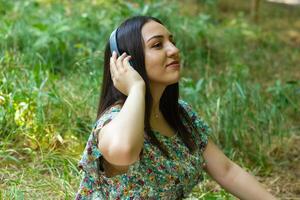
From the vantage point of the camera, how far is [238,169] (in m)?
2.16

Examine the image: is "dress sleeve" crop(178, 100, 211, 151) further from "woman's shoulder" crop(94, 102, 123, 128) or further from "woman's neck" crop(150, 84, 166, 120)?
"woman's shoulder" crop(94, 102, 123, 128)

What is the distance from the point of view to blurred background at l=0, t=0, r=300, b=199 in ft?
9.78

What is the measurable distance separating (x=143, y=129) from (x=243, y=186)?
59cm

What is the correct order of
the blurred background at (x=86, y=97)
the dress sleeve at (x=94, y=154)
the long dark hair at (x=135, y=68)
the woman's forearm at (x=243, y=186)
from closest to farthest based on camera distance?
the dress sleeve at (x=94, y=154) < the long dark hair at (x=135, y=68) < the woman's forearm at (x=243, y=186) < the blurred background at (x=86, y=97)

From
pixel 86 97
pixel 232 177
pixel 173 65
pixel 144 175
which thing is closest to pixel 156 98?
pixel 173 65

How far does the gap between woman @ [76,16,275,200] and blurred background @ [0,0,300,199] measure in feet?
→ 2.11

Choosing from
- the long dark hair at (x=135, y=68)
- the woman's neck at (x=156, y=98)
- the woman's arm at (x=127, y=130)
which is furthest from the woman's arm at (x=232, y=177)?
the woman's arm at (x=127, y=130)

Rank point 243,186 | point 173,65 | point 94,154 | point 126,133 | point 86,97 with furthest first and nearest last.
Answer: point 86,97
point 243,186
point 173,65
point 94,154
point 126,133

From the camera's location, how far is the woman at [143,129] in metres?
1.77

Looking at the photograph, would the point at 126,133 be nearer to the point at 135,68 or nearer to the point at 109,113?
the point at 109,113

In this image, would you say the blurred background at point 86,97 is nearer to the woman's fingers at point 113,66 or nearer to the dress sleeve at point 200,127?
the dress sleeve at point 200,127

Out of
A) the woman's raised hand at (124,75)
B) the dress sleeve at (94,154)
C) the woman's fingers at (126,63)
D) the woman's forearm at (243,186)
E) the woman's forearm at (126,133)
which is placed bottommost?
the woman's forearm at (243,186)

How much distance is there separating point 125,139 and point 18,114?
1.66m

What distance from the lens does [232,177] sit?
216 cm
